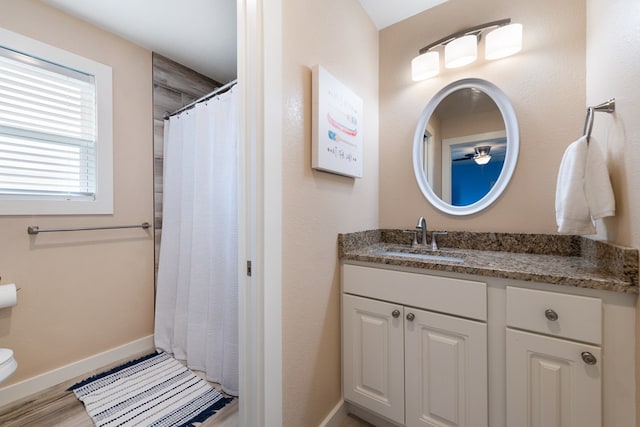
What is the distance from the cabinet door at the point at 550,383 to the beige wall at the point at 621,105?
0.36ft

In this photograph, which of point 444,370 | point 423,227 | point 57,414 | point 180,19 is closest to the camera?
point 444,370

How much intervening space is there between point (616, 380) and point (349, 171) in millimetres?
1242

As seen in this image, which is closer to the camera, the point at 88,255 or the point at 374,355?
the point at 374,355

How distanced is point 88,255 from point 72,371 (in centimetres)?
75

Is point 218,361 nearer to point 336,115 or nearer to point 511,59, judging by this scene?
point 336,115

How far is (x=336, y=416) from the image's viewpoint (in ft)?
4.44

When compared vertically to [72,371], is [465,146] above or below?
above

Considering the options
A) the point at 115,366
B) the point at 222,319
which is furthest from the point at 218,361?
the point at 115,366

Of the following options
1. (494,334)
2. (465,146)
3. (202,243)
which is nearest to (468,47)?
(465,146)

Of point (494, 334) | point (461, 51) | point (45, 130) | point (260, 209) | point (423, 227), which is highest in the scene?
point (461, 51)

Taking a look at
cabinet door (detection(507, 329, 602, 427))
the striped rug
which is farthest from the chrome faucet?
the striped rug

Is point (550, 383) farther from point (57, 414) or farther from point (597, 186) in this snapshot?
point (57, 414)

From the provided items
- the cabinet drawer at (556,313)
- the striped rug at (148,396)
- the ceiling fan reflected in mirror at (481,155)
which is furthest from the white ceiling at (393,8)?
the striped rug at (148,396)

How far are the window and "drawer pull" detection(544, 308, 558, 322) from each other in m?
2.54
